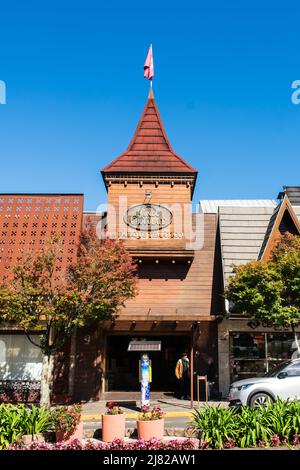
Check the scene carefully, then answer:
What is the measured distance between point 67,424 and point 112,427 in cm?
116

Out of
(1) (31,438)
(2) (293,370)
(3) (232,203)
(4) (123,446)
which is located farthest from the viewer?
(3) (232,203)

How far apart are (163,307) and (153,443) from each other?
12363mm

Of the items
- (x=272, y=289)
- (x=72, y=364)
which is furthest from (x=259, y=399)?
(x=72, y=364)

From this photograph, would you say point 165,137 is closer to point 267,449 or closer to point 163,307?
point 163,307

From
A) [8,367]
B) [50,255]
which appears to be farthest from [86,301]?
[8,367]

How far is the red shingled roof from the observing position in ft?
77.8

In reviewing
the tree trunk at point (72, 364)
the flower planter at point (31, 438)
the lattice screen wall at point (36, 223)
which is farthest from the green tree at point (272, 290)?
the flower planter at point (31, 438)

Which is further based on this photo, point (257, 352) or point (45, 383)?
point (257, 352)

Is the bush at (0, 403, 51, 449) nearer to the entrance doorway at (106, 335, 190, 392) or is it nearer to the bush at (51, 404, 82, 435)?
the bush at (51, 404, 82, 435)

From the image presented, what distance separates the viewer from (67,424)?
10.3 meters

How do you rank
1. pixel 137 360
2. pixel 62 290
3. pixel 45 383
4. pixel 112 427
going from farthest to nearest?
1. pixel 137 360
2. pixel 45 383
3. pixel 62 290
4. pixel 112 427

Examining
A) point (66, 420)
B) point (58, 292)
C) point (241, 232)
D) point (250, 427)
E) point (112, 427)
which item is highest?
point (241, 232)

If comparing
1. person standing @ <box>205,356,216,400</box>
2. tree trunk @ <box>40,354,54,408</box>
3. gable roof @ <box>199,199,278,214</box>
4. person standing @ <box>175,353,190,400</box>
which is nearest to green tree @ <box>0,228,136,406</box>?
tree trunk @ <box>40,354,54,408</box>

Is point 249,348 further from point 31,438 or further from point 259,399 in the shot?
point 31,438
